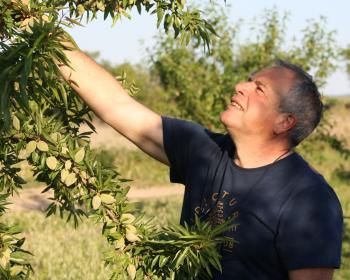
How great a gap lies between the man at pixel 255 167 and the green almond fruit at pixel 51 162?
0.52m

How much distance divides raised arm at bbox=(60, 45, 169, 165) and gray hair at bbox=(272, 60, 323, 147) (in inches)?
25.4

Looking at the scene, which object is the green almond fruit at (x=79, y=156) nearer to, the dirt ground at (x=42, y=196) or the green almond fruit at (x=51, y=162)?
the green almond fruit at (x=51, y=162)

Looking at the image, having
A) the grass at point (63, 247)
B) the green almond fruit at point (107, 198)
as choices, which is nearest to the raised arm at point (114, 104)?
the green almond fruit at point (107, 198)

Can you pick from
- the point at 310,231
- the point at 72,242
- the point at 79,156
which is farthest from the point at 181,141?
the point at 72,242

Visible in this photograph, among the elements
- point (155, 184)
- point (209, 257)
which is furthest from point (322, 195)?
point (155, 184)

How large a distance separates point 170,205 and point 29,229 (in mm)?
3704

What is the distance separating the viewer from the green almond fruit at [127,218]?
2.37 m

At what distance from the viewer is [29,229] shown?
33.6 feet

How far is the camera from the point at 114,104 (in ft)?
10.5

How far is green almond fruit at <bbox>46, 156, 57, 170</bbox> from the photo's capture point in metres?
2.31

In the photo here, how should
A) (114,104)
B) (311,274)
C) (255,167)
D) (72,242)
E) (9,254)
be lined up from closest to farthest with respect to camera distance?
(9,254)
(311,274)
(255,167)
(114,104)
(72,242)

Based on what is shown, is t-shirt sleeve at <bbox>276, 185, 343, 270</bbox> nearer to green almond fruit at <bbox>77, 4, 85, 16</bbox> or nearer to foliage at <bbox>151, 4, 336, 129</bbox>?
green almond fruit at <bbox>77, 4, 85, 16</bbox>

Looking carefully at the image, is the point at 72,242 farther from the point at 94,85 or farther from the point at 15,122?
the point at 15,122

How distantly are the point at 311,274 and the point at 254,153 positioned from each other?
0.61m
